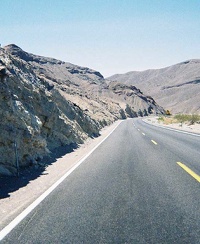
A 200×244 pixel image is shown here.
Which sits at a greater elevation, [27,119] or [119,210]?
[27,119]

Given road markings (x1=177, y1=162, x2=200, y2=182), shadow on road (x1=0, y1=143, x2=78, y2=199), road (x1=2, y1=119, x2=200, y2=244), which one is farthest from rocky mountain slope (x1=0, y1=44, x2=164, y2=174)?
road markings (x1=177, y1=162, x2=200, y2=182)

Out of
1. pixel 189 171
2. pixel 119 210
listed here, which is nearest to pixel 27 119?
pixel 189 171

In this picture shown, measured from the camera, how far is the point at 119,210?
17.0 feet

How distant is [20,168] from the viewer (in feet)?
30.2

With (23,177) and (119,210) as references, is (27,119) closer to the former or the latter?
(23,177)

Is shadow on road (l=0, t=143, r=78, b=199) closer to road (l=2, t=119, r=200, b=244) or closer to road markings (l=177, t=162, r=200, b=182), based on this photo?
road (l=2, t=119, r=200, b=244)

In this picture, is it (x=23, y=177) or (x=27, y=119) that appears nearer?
(x=23, y=177)

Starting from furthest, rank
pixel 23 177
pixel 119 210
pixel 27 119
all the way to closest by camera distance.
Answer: pixel 27 119
pixel 23 177
pixel 119 210

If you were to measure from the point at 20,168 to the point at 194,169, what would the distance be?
538cm

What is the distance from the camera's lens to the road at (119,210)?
4.15m

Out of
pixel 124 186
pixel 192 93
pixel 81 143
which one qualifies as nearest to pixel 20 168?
Answer: pixel 124 186

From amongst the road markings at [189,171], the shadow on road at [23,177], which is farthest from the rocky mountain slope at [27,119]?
the road markings at [189,171]

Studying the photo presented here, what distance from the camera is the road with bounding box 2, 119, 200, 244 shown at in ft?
13.6

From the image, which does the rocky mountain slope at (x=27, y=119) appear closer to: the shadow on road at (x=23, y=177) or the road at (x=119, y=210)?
the shadow on road at (x=23, y=177)
